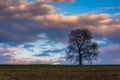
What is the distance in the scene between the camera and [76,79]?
39.1 metres

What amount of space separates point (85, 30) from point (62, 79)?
2542 inches

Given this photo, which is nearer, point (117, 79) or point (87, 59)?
point (117, 79)

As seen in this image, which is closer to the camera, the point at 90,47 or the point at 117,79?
the point at 117,79

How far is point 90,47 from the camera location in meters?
101

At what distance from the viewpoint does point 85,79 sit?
1560 inches

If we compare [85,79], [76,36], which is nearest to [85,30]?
[76,36]

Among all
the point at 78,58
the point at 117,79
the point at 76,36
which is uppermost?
the point at 76,36

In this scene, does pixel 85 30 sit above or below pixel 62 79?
above

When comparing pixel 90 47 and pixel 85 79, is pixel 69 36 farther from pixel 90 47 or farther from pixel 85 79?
pixel 85 79

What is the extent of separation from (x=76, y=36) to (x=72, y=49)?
12.5 feet

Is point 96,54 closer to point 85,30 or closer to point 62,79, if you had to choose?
point 85,30

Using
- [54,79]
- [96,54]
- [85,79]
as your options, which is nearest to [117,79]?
[85,79]

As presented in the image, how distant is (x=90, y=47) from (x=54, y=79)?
6338 centimetres

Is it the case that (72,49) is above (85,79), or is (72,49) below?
above
